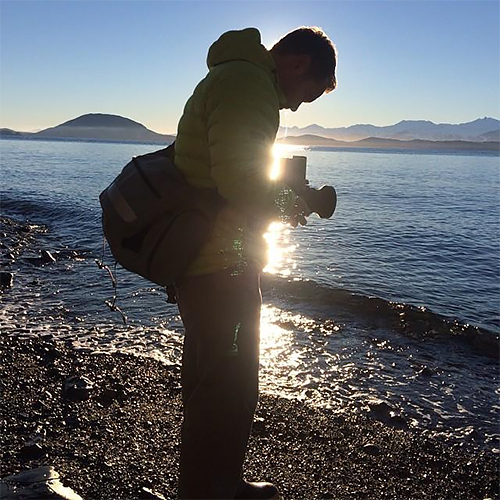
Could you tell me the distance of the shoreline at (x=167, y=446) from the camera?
15.8ft

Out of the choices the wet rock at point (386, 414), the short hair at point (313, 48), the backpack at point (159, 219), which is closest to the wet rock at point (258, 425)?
the wet rock at point (386, 414)

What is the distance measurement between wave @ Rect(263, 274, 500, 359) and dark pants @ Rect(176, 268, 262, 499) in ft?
22.9

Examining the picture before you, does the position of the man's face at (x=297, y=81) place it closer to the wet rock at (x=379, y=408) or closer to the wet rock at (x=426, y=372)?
the wet rock at (x=379, y=408)

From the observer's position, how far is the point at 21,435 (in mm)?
5250

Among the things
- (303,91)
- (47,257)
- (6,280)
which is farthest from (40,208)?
(303,91)

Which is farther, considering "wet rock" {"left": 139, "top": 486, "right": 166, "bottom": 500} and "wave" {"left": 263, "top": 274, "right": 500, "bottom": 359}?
"wave" {"left": 263, "top": 274, "right": 500, "bottom": 359}

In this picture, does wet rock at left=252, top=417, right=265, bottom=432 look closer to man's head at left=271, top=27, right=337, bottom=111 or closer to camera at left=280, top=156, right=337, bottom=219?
camera at left=280, top=156, right=337, bottom=219

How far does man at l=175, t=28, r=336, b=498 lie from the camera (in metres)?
A: 2.69

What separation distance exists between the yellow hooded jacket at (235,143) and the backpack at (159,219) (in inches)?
3.3

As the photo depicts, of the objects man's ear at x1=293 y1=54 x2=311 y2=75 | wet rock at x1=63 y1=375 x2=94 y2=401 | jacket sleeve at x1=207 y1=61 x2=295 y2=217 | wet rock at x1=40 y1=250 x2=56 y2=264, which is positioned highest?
man's ear at x1=293 y1=54 x2=311 y2=75

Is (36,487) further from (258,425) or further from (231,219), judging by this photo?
(231,219)

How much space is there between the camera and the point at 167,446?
207 inches

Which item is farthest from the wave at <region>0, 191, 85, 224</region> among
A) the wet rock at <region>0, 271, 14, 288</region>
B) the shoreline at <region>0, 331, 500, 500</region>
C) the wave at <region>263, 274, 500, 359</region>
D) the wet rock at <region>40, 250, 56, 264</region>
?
the shoreline at <region>0, 331, 500, 500</region>

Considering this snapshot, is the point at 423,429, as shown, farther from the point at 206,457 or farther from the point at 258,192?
the point at 258,192
